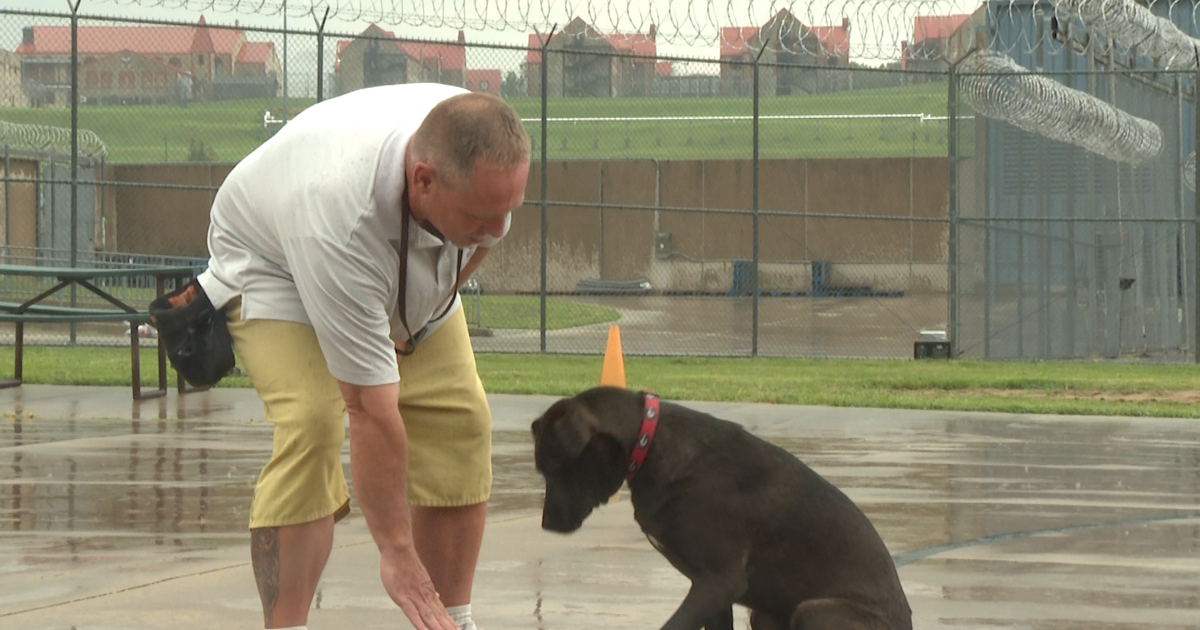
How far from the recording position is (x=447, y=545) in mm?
4406

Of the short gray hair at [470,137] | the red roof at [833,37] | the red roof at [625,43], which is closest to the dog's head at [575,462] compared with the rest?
the short gray hair at [470,137]

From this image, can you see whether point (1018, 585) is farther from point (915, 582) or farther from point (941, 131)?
point (941, 131)

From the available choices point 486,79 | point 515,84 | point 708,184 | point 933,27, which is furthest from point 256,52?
point 708,184

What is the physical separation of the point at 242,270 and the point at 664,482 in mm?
1248

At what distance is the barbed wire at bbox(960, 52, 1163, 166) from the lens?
52.4 feet

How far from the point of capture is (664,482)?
4156mm

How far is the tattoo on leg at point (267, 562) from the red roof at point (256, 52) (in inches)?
606

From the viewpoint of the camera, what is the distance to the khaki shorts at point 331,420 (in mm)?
3947

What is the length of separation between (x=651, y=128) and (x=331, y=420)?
111 feet

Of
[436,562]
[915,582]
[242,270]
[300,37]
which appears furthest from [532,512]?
[300,37]

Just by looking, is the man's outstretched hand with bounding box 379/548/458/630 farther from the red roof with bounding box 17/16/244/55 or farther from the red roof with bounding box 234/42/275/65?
the red roof with bounding box 234/42/275/65

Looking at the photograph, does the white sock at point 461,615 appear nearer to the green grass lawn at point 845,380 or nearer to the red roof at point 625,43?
the green grass lawn at point 845,380

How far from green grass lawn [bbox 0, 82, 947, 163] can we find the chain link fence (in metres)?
0.09

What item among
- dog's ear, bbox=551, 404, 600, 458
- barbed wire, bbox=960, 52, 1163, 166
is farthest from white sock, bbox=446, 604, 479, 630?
barbed wire, bbox=960, 52, 1163, 166
